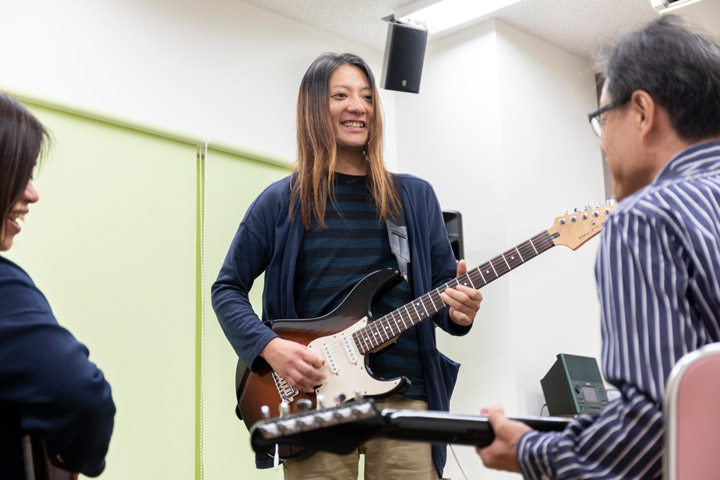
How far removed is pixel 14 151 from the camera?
1.38 meters

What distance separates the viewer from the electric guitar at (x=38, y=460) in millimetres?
1261

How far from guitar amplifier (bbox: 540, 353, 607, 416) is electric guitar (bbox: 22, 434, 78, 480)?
8.82ft

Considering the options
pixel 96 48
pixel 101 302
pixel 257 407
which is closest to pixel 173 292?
pixel 101 302

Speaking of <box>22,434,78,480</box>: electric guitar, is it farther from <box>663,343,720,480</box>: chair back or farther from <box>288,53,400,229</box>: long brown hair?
<box>288,53,400,229</box>: long brown hair

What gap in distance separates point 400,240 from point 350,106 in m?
0.48

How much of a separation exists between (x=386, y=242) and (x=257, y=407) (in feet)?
1.91

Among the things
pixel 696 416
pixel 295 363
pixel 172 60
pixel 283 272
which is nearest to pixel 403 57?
pixel 172 60

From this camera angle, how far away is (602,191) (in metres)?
4.56

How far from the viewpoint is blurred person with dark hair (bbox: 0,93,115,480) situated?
123 cm

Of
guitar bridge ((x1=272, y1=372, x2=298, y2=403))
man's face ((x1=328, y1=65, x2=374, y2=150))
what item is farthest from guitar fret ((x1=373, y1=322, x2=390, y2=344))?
man's face ((x1=328, y1=65, x2=374, y2=150))

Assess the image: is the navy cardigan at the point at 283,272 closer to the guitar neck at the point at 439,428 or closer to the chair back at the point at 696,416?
the guitar neck at the point at 439,428

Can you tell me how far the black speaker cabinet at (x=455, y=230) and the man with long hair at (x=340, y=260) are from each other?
145 centimetres

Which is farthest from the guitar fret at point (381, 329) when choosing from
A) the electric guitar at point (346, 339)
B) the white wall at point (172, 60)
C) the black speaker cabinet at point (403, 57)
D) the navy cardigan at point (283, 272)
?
the black speaker cabinet at point (403, 57)

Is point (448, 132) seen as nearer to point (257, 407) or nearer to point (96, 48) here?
point (96, 48)
